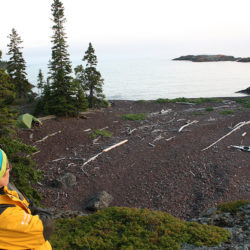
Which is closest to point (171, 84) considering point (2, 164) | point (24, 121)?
point (24, 121)

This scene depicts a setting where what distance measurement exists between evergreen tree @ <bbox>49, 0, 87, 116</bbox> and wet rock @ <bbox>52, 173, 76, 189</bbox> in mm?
10353

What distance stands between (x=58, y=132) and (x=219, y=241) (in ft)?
45.4

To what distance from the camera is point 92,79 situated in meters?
26.3

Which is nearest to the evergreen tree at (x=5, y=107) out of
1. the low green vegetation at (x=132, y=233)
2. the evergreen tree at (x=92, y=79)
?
the low green vegetation at (x=132, y=233)

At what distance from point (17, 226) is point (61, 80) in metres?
19.8

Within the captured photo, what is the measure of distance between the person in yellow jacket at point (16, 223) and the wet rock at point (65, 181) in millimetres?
8660

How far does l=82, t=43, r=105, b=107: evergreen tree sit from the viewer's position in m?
25.2

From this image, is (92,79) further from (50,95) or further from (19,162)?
(19,162)

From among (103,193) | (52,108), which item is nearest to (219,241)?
(103,193)

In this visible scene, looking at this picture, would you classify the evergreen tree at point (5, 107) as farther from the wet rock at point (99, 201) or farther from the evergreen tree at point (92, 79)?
the evergreen tree at point (92, 79)

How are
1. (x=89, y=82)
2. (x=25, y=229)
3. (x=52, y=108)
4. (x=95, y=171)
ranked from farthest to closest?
(x=89, y=82), (x=52, y=108), (x=95, y=171), (x=25, y=229)

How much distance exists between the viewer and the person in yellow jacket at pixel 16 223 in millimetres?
2508

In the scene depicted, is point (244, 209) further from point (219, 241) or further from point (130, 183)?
point (130, 183)

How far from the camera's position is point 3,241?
2588 millimetres
